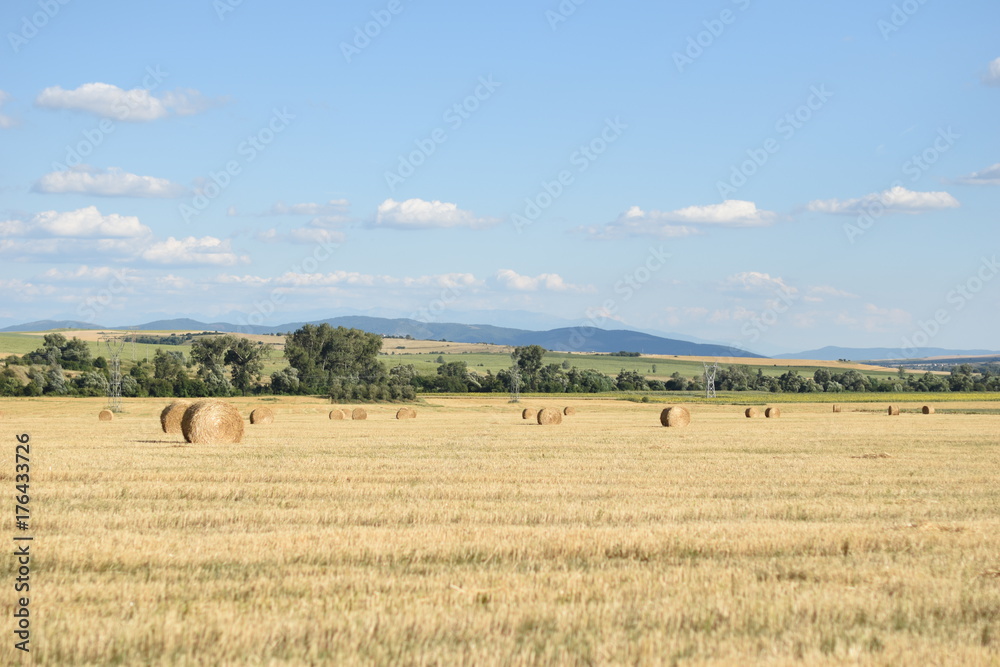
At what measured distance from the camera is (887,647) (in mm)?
6238

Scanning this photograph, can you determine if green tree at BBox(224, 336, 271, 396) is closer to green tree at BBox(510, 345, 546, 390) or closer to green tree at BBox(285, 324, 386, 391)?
green tree at BBox(285, 324, 386, 391)

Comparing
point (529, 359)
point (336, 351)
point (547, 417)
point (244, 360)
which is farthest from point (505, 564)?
point (529, 359)

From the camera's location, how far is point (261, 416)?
42.3m

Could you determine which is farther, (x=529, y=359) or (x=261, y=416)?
(x=529, y=359)

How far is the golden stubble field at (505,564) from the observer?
6.21 m

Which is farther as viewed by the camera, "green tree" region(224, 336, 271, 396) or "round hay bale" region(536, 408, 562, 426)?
"green tree" region(224, 336, 271, 396)

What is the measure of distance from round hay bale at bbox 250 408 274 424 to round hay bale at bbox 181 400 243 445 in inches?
591

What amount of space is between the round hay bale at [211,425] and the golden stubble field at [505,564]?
7158mm

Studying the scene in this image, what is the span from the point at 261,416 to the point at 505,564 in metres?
35.2

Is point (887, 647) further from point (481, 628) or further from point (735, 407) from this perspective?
point (735, 407)

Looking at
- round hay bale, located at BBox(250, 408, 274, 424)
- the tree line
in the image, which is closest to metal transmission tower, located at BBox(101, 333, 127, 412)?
the tree line

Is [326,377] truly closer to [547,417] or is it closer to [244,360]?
[244,360]

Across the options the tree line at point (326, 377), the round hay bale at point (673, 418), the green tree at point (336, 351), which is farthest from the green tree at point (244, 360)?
the round hay bale at point (673, 418)

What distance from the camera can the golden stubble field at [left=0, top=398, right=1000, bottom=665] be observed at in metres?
6.21
